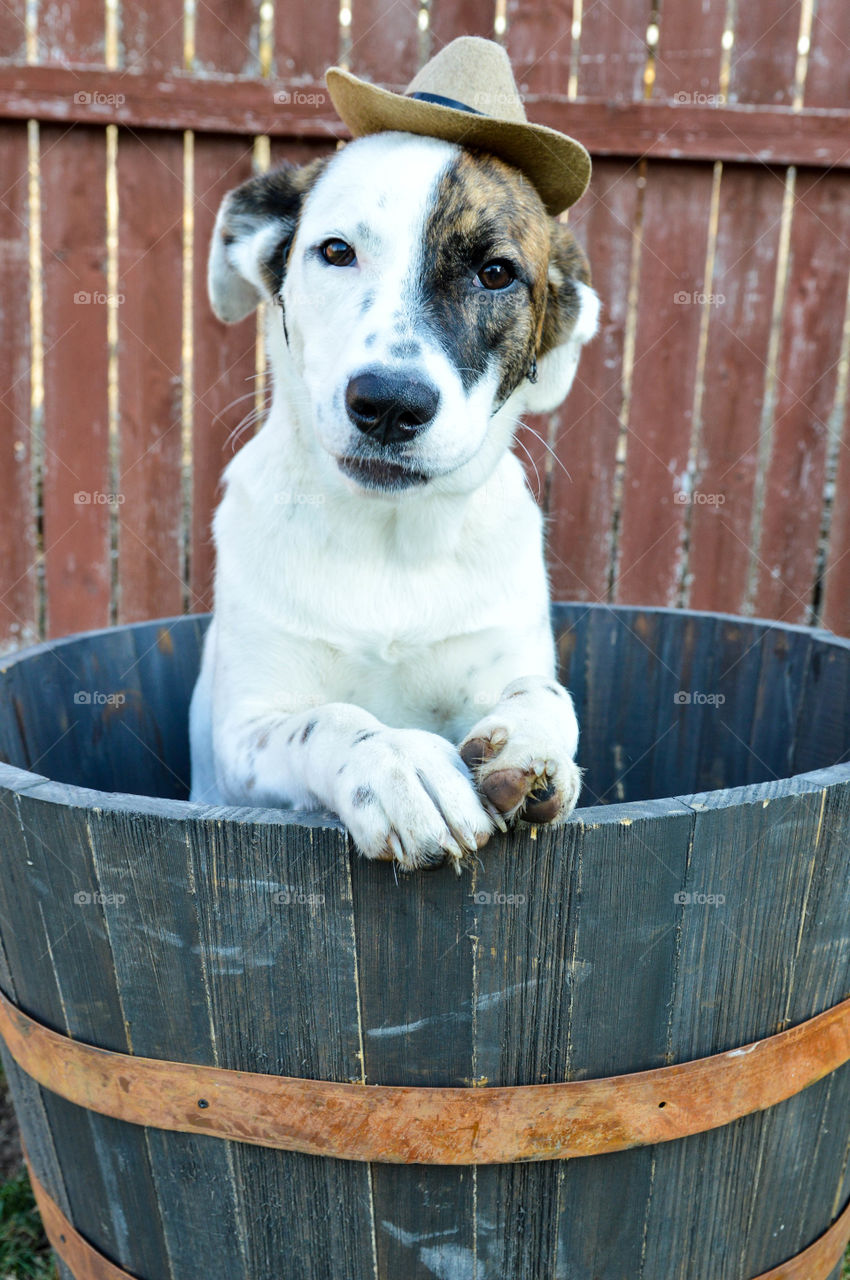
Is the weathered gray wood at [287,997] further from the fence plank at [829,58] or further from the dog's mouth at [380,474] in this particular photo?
the fence plank at [829,58]

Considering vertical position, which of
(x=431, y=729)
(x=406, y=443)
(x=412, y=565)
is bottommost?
(x=431, y=729)

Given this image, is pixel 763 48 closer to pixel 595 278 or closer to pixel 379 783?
pixel 595 278

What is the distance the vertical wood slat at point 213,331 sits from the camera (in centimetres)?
374

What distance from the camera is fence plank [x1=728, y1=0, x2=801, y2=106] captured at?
383 centimetres

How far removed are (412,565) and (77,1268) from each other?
147 centimetres

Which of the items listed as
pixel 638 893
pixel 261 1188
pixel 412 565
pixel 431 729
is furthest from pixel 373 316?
pixel 261 1188

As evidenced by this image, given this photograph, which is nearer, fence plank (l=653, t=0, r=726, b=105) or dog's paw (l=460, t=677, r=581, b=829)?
dog's paw (l=460, t=677, r=581, b=829)

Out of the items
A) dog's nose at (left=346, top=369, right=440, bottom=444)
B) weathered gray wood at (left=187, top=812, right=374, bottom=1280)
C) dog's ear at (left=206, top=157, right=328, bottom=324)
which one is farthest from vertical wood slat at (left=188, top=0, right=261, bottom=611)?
weathered gray wood at (left=187, top=812, right=374, bottom=1280)

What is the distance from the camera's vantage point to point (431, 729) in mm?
2240

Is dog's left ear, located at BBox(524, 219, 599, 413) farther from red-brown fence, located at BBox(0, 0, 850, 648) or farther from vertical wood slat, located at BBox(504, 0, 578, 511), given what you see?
red-brown fence, located at BBox(0, 0, 850, 648)

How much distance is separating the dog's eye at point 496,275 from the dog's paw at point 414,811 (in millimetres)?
1054

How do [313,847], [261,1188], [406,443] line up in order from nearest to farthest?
[313,847] < [261,1188] < [406,443]

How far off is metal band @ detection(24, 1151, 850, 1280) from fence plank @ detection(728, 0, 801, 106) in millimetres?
3762

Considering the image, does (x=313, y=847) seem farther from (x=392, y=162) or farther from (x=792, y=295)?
(x=792, y=295)
